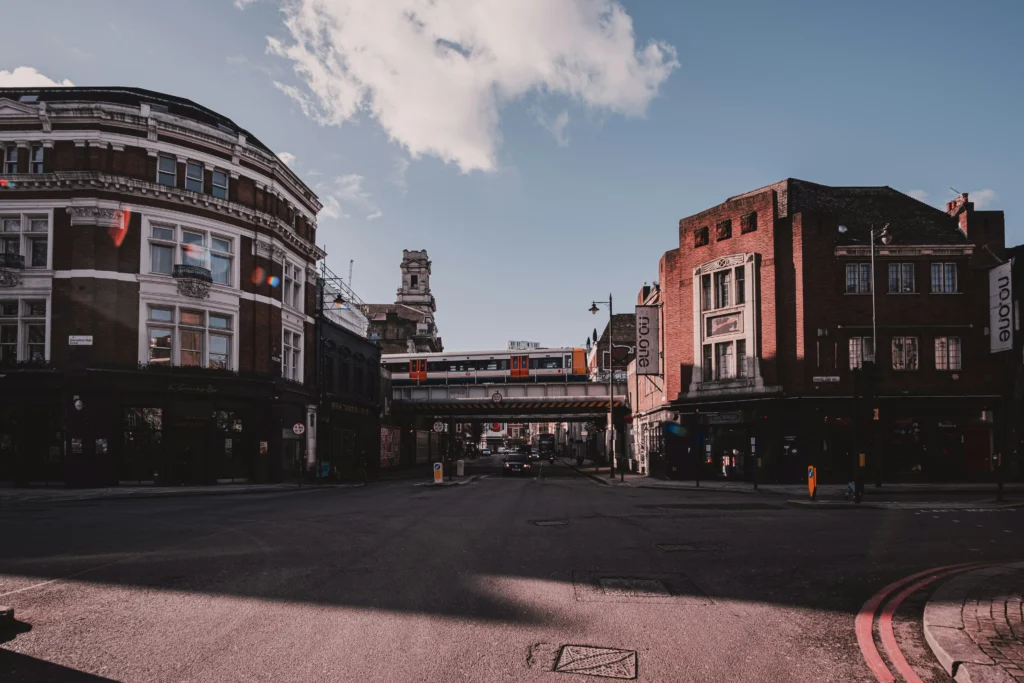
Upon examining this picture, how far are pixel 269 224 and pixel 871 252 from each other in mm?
29036

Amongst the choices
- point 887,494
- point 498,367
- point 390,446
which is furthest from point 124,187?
point 390,446

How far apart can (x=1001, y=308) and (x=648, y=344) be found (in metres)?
17.2

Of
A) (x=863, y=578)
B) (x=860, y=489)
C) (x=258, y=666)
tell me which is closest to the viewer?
(x=258, y=666)

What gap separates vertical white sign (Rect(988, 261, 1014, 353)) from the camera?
32500 millimetres

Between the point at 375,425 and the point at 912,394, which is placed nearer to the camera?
the point at 912,394

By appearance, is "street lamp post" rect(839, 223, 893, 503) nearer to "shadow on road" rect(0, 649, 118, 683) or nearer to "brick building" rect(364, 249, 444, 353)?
"shadow on road" rect(0, 649, 118, 683)

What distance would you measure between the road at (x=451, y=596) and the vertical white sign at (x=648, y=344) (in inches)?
1064

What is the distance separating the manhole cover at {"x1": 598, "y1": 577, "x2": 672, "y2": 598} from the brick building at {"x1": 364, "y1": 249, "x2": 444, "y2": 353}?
302 feet

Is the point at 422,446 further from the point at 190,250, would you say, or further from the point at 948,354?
the point at 948,354

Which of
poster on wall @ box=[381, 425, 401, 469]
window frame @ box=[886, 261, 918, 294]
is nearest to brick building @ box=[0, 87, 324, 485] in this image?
poster on wall @ box=[381, 425, 401, 469]

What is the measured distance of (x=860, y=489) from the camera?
2191cm

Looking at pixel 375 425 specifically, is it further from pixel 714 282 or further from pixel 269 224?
pixel 714 282

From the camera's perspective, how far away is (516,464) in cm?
4781

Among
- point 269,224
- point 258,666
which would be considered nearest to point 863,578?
point 258,666
